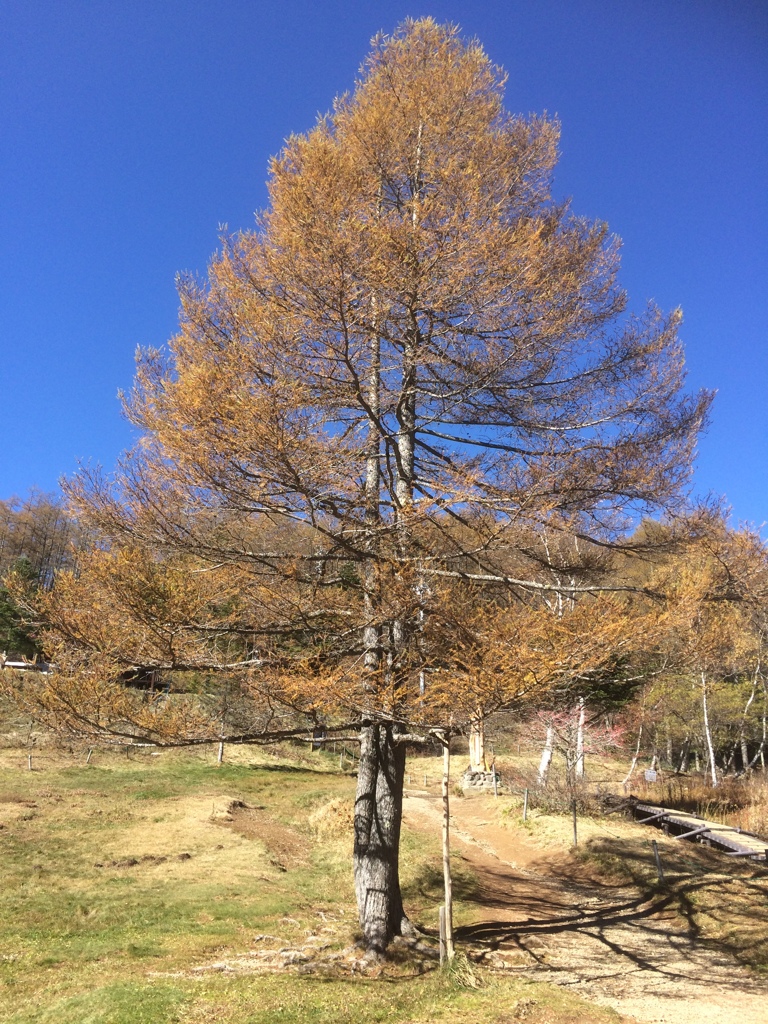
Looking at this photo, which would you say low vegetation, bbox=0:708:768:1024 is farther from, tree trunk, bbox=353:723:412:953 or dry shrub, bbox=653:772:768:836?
dry shrub, bbox=653:772:768:836

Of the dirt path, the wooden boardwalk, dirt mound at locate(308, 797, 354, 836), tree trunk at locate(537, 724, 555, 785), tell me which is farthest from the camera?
tree trunk at locate(537, 724, 555, 785)

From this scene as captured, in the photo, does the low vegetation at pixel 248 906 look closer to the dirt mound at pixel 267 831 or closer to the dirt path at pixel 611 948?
the dirt mound at pixel 267 831

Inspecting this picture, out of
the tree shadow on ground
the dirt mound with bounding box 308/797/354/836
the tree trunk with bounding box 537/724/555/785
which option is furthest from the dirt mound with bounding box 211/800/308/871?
the tree trunk with bounding box 537/724/555/785

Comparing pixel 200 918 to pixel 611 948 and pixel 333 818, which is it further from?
pixel 333 818

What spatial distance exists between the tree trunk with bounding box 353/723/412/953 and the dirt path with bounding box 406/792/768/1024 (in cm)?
123

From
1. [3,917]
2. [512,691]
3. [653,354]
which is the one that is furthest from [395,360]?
[3,917]

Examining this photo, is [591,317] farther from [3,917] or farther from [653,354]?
[3,917]

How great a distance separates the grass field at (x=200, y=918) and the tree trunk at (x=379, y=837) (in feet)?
1.02

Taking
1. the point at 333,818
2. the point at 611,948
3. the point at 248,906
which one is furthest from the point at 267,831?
the point at 611,948

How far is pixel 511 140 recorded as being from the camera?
7922 millimetres

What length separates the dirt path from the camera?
5.56 metres

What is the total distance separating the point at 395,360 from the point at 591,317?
2.36 metres

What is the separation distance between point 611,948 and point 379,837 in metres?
3.25

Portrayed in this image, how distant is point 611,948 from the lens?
721 centimetres
